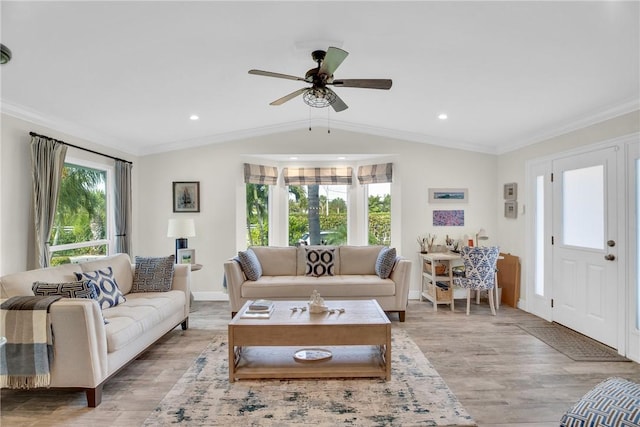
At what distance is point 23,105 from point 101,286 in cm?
188

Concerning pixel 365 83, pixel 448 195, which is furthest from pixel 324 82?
pixel 448 195

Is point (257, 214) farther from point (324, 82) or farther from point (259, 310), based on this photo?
point (324, 82)

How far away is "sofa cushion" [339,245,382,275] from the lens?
4922 mm

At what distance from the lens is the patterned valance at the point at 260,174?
5.55 meters

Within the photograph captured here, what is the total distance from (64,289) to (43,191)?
130cm

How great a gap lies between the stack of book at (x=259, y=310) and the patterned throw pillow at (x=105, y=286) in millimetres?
1253

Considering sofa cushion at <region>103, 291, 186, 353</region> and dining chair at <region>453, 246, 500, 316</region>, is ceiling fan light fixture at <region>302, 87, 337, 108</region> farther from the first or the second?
dining chair at <region>453, 246, 500, 316</region>

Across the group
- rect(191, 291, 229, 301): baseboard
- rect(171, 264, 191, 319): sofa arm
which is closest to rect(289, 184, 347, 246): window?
rect(191, 291, 229, 301): baseboard

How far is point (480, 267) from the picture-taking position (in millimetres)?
4543

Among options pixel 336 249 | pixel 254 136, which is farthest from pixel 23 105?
pixel 336 249

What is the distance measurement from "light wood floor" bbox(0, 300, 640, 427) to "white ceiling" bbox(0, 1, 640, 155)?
2439 millimetres

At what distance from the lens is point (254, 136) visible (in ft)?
18.0

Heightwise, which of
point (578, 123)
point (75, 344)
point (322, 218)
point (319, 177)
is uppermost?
point (578, 123)

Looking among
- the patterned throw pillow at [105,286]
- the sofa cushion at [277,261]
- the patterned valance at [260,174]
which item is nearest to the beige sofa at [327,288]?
the sofa cushion at [277,261]
